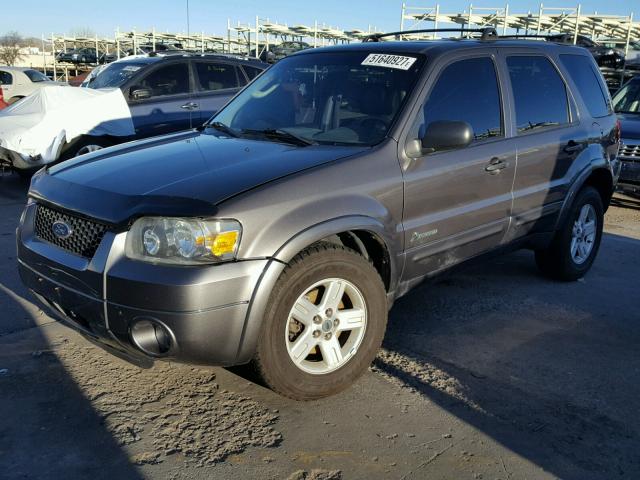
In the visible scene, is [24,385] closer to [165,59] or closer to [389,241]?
[389,241]

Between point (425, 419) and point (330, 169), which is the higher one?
point (330, 169)

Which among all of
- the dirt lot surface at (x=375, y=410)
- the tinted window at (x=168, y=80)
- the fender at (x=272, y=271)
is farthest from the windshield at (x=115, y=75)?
the fender at (x=272, y=271)

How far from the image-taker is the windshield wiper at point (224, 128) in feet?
13.3

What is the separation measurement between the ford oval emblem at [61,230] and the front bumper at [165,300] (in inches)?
5.4

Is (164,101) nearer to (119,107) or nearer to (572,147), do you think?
(119,107)

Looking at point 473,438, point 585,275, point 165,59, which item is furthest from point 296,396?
point 165,59

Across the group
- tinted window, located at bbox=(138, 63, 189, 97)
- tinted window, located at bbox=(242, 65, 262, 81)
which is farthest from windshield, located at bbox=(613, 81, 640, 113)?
tinted window, located at bbox=(138, 63, 189, 97)

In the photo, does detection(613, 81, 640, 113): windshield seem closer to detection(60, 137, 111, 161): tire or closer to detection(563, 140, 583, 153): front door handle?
detection(563, 140, 583, 153): front door handle

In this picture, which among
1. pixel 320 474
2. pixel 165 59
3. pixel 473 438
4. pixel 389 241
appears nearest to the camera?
pixel 320 474

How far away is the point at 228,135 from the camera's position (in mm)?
4051

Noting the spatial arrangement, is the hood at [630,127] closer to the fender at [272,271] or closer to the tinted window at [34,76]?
the fender at [272,271]

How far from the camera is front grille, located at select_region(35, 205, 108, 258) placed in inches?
117

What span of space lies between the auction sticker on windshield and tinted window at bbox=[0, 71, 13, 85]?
16.1 m

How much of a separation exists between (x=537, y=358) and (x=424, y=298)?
115cm
